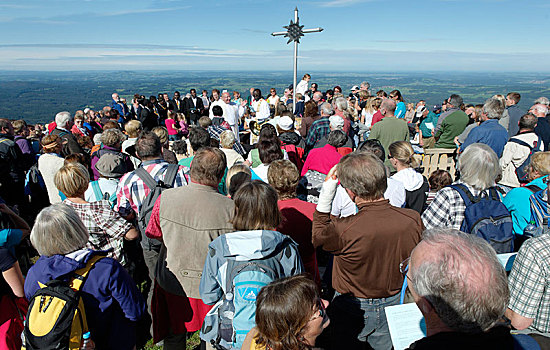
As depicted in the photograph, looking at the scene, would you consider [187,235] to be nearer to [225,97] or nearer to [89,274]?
[89,274]

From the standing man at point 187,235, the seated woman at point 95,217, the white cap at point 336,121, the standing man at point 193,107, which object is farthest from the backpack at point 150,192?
the standing man at point 193,107

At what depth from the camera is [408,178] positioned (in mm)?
3811

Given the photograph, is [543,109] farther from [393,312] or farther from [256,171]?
[393,312]

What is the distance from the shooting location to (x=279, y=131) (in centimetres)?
620

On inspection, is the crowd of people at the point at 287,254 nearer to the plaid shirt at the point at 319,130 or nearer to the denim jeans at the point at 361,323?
the denim jeans at the point at 361,323

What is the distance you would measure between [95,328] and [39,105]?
97.9m

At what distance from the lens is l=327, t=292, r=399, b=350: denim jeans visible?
8.05 feet

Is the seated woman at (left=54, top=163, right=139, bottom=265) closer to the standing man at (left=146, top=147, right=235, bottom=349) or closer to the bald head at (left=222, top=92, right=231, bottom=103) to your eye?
the standing man at (left=146, top=147, right=235, bottom=349)

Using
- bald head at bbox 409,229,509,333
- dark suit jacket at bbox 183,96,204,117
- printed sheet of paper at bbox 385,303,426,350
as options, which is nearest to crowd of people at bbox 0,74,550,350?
bald head at bbox 409,229,509,333

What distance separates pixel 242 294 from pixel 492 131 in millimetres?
5685

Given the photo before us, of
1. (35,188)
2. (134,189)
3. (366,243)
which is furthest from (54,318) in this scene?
(35,188)

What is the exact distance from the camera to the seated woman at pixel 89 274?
2125mm

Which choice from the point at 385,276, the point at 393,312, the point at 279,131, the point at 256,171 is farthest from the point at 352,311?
the point at 279,131

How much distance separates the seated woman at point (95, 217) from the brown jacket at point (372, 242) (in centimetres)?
179
